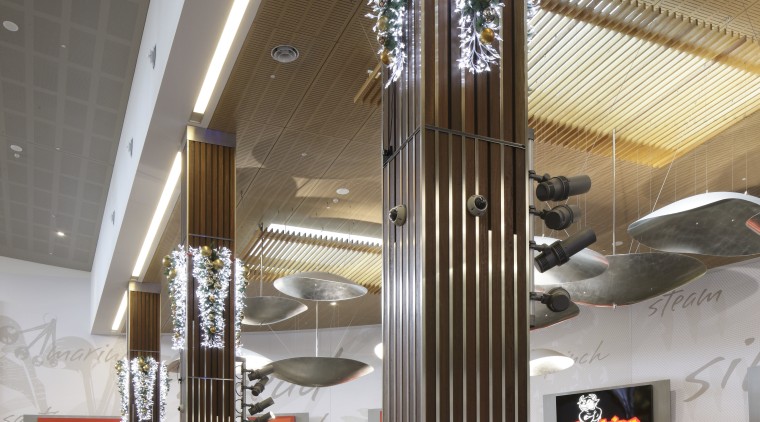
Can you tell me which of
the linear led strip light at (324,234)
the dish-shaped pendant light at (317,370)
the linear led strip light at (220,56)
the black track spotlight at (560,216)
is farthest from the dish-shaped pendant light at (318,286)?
the black track spotlight at (560,216)

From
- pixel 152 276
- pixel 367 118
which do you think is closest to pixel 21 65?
pixel 367 118

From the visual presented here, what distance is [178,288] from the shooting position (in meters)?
9.80

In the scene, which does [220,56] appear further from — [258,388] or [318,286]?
[318,286]

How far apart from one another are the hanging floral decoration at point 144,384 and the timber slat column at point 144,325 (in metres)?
0.17

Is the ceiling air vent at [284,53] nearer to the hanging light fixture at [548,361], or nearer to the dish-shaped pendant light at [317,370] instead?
the dish-shaped pendant light at [317,370]

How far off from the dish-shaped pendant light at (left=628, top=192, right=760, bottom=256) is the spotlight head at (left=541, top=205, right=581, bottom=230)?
11.9 feet

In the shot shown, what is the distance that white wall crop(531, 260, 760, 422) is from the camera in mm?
13836

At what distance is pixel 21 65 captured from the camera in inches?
465

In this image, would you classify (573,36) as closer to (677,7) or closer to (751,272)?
(677,7)

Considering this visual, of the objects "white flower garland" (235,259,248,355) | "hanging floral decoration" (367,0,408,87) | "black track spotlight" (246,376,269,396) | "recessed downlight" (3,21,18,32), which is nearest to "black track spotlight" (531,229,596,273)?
"hanging floral decoration" (367,0,408,87)

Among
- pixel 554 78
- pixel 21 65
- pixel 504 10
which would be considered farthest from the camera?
pixel 21 65

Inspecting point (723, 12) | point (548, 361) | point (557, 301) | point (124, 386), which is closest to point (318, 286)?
point (548, 361)

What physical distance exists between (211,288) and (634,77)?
4.76m

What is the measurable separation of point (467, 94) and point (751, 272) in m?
10.7
